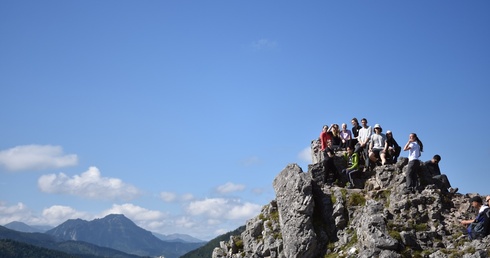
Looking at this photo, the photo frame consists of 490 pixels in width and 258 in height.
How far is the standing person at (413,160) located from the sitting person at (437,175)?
81.8 inches

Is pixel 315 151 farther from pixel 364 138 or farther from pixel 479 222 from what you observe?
pixel 479 222

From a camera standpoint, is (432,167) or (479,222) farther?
(432,167)

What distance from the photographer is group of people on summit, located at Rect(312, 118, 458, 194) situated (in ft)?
113

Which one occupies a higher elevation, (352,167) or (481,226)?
(352,167)

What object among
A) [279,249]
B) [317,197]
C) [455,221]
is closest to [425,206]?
[455,221]

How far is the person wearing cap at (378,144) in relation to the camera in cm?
3678

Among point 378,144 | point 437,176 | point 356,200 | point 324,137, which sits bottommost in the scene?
point 356,200

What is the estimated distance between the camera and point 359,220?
34.0 meters

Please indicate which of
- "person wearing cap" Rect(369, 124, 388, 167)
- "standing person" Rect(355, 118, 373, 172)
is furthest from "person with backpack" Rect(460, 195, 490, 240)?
"standing person" Rect(355, 118, 373, 172)

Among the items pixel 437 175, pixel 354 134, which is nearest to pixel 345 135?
pixel 354 134

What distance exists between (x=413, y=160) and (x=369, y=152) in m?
4.70

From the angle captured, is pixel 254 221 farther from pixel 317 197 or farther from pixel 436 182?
pixel 436 182

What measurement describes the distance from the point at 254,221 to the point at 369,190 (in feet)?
A: 38.1

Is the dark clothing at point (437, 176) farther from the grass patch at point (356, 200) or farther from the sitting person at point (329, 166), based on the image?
the sitting person at point (329, 166)
